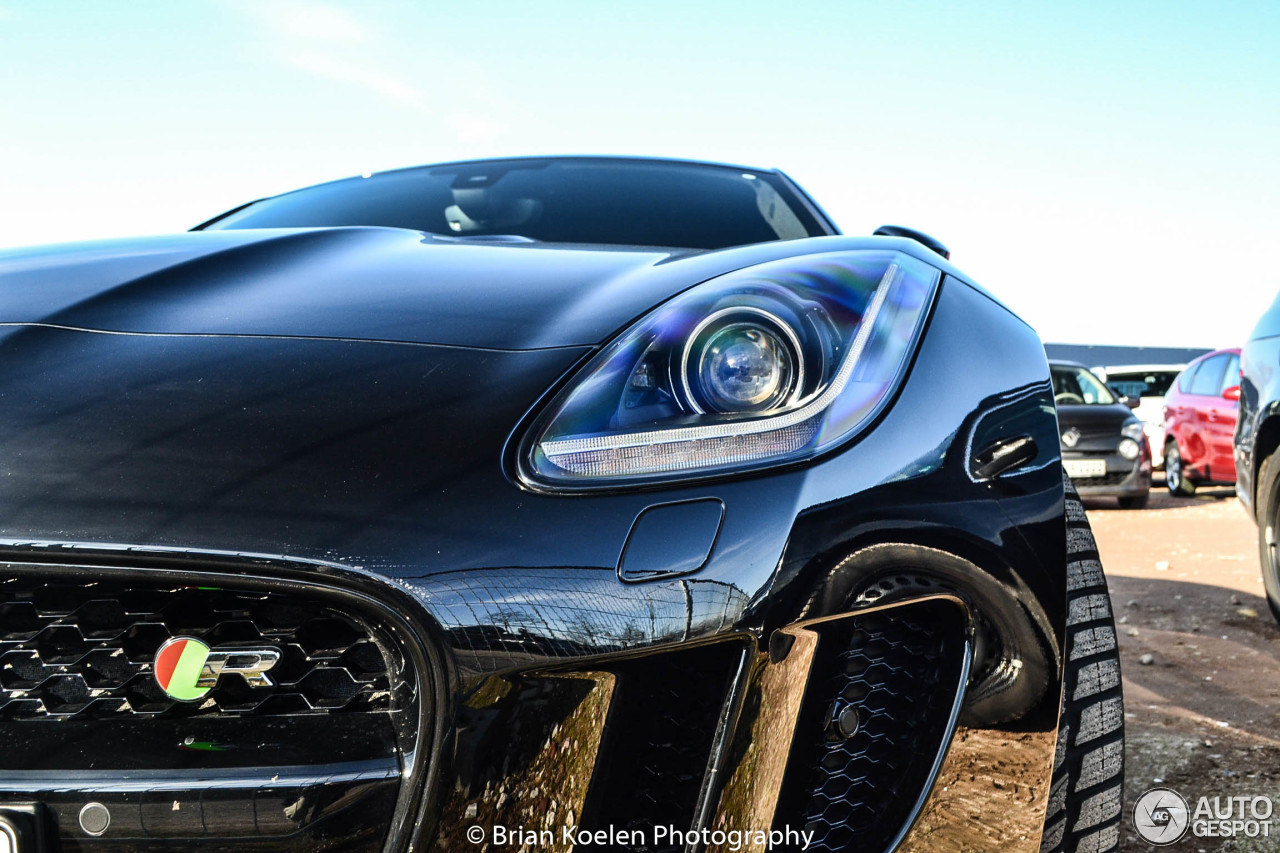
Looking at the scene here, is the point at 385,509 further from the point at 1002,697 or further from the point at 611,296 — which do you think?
the point at 1002,697

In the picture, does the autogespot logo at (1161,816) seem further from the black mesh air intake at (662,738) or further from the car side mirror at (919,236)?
the black mesh air intake at (662,738)

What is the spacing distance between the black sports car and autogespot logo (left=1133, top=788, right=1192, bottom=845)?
0.81 metres

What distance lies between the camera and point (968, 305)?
129 cm

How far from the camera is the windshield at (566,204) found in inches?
86.1

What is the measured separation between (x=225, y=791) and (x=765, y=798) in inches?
18.5

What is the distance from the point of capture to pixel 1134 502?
351 inches

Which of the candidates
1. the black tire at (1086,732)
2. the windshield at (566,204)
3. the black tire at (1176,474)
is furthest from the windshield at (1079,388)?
the black tire at (1086,732)

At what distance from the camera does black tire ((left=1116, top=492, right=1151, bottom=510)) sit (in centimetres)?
879

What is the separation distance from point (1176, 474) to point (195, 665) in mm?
10575

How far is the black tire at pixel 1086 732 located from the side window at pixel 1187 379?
9118mm

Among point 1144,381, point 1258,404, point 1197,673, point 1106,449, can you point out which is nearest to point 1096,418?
point 1106,449

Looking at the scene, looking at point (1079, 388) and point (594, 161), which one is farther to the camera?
point (1079, 388)

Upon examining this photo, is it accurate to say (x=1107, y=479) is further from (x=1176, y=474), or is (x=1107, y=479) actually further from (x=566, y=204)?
(x=566, y=204)

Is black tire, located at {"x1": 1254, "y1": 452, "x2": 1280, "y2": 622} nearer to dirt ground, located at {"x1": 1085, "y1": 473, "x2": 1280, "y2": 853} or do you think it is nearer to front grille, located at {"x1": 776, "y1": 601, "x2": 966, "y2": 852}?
dirt ground, located at {"x1": 1085, "y1": 473, "x2": 1280, "y2": 853}
